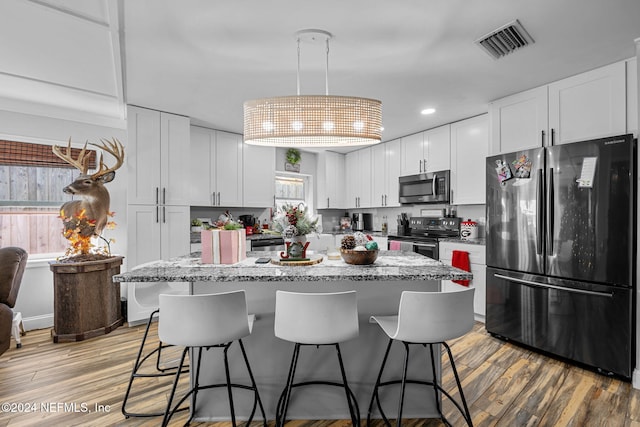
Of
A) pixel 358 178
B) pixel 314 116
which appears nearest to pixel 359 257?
pixel 314 116

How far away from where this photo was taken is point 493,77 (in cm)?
283

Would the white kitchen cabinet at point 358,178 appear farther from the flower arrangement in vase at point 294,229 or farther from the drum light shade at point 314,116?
the drum light shade at point 314,116

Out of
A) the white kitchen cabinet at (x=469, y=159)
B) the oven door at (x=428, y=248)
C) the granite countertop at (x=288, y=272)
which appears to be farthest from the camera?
the oven door at (x=428, y=248)

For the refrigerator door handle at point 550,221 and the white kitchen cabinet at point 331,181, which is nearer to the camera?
the refrigerator door handle at point 550,221

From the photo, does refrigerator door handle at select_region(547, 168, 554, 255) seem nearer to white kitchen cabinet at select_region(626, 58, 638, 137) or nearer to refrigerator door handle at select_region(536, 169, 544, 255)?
refrigerator door handle at select_region(536, 169, 544, 255)

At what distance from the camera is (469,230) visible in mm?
3957

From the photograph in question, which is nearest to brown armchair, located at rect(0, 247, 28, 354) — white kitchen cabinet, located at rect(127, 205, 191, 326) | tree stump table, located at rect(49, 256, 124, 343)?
tree stump table, located at rect(49, 256, 124, 343)

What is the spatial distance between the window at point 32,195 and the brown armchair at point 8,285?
108 centimetres

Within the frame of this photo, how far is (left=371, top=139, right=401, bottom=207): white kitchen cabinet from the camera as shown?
16.2ft

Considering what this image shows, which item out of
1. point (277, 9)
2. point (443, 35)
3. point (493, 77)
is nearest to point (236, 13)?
point (277, 9)

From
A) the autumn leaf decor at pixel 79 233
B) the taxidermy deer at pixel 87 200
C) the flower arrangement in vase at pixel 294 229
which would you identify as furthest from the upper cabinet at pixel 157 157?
the flower arrangement in vase at pixel 294 229

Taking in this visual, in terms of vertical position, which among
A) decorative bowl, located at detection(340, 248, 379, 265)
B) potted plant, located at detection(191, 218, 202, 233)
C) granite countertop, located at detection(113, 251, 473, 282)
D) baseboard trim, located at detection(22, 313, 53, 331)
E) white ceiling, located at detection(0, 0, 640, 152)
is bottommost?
baseboard trim, located at detection(22, 313, 53, 331)

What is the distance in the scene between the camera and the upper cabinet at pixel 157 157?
3.58m

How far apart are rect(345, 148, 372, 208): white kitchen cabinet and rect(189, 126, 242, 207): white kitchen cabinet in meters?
1.98
